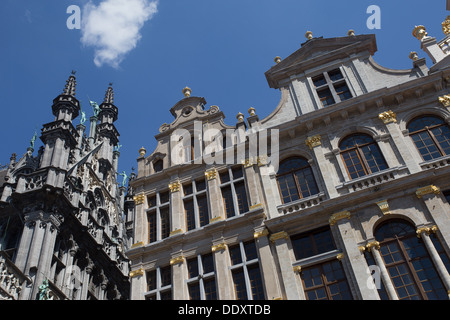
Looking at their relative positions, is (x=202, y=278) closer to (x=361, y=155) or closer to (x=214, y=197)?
(x=214, y=197)

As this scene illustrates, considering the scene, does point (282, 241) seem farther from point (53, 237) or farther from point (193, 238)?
point (53, 237)

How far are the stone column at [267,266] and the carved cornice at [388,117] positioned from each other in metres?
7.46

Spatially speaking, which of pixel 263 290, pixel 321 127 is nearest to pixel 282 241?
pixel 263 290

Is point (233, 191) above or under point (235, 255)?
above

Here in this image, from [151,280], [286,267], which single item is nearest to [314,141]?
[286,267]

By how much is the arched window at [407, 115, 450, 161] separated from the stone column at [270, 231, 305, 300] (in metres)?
7.00

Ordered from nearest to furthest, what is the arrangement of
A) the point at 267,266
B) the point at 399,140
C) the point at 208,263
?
the point at 267,266 → the point at 208,263 → the point at 399,140

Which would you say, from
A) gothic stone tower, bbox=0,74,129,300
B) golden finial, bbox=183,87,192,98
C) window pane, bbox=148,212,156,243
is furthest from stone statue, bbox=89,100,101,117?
window pane, bbox=148,212,156,243

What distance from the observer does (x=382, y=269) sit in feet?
56.1

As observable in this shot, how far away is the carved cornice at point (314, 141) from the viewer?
22000 millimetres

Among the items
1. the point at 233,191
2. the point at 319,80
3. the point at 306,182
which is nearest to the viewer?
the point at 306,182

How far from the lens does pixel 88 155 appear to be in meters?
39.6

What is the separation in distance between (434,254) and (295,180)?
6.80m
